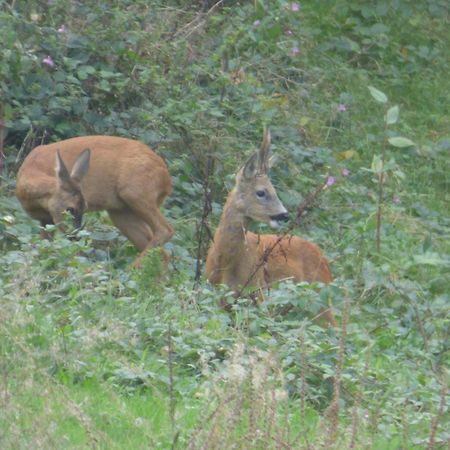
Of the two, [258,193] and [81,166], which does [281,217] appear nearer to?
[258,193]

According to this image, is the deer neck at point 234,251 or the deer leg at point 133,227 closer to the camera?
the deer neck at point 234,251

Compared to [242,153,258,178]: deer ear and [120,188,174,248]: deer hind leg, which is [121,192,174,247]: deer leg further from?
[242,153,258,178]: deer ear

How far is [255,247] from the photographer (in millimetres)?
9688

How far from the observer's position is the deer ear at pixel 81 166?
36.3ft

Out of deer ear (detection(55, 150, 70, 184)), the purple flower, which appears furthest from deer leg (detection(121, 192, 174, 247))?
the purple flower

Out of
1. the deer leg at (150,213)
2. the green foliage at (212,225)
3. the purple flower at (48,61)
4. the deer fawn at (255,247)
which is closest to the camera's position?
the green foliage at (212,225)

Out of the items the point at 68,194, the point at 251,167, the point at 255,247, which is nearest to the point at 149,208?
the point at 68,194

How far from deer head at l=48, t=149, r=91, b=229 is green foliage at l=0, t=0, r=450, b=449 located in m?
0.30

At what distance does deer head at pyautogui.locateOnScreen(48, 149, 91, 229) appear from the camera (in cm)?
1089

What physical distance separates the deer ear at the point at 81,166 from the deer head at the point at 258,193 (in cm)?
142

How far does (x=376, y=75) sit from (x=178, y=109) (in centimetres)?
377

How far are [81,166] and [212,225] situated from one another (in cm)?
109

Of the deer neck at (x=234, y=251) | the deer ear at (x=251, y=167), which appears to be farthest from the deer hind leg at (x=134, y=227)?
the deer neck at (x=234, y=251)

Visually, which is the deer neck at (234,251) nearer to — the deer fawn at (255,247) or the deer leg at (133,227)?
the deer fawn at (255,247)
